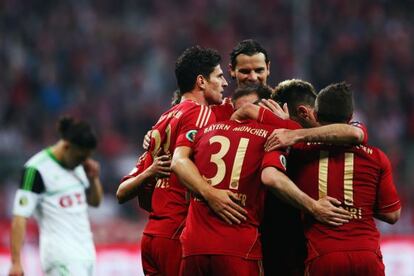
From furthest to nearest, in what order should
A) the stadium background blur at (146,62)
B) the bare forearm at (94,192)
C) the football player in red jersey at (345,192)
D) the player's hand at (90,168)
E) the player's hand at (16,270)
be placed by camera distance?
the stadium background blur at (146,62) < the bare forearm at (94,192) < the player's hand at (90,168) < the player's hand at (16,270) < the football player in red jersey at (345,192)

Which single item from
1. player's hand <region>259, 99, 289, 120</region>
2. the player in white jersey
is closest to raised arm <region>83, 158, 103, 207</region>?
the player in white jersey

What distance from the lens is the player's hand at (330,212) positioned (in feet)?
19.9

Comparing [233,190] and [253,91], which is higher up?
[253,91]

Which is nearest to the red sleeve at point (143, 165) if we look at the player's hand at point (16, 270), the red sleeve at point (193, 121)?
the red sleeve at point (193, 121)

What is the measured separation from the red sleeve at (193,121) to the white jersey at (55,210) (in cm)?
251

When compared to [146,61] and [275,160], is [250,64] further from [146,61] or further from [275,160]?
[146,61]

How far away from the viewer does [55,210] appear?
8.68 metres

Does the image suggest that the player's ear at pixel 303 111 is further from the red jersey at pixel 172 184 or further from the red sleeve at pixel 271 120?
the red jersey at pixel 172 184

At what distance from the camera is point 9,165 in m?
15.5

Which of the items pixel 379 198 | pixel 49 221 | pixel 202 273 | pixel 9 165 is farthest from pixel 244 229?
pixel 9 165

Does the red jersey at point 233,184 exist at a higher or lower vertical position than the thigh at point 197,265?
higher

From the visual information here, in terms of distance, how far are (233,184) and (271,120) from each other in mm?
493

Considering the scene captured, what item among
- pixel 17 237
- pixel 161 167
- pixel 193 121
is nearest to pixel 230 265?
pixel 161 167

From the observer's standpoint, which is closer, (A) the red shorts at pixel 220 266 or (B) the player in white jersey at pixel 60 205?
(A) the red shorts at pixel 220 266
